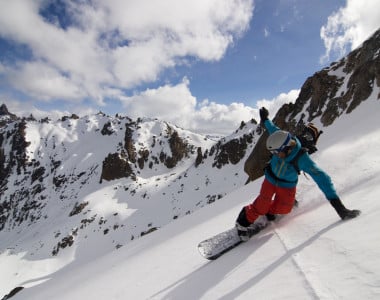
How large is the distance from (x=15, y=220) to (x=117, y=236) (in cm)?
8605

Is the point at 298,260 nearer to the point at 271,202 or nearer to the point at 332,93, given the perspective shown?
the point at 271,202

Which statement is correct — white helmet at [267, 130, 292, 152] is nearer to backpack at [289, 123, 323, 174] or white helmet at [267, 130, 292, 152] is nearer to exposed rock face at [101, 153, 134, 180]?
backpack at [289, 123, 323, 174]

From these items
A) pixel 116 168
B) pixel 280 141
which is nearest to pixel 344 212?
pixel 280 141

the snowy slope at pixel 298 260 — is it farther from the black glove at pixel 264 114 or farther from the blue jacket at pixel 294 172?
the black glove at pixel 264 114

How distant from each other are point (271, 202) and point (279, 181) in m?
0.47

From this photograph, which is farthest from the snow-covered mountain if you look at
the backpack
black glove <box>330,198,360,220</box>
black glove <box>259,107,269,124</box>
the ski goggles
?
black glove <box>259,107,269,124</box>

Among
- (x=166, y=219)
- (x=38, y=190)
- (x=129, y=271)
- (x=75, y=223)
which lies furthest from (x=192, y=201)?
(x=38, y=190)

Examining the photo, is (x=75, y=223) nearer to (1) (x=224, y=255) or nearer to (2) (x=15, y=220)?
(2) (x=15, y=220)

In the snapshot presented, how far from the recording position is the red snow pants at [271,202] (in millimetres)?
5410

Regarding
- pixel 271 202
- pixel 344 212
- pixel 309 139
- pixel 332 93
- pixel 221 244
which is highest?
pixel 332 93

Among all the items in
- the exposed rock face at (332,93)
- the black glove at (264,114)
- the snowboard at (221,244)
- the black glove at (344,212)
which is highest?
the exposed rock face at (332,93)

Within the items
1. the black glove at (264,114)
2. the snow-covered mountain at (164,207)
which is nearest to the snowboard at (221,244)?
the snow-covered mountain at (164,207)

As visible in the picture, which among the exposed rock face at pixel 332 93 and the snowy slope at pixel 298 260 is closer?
the snowy slope at pixel 298 260

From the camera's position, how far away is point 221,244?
5523mm
